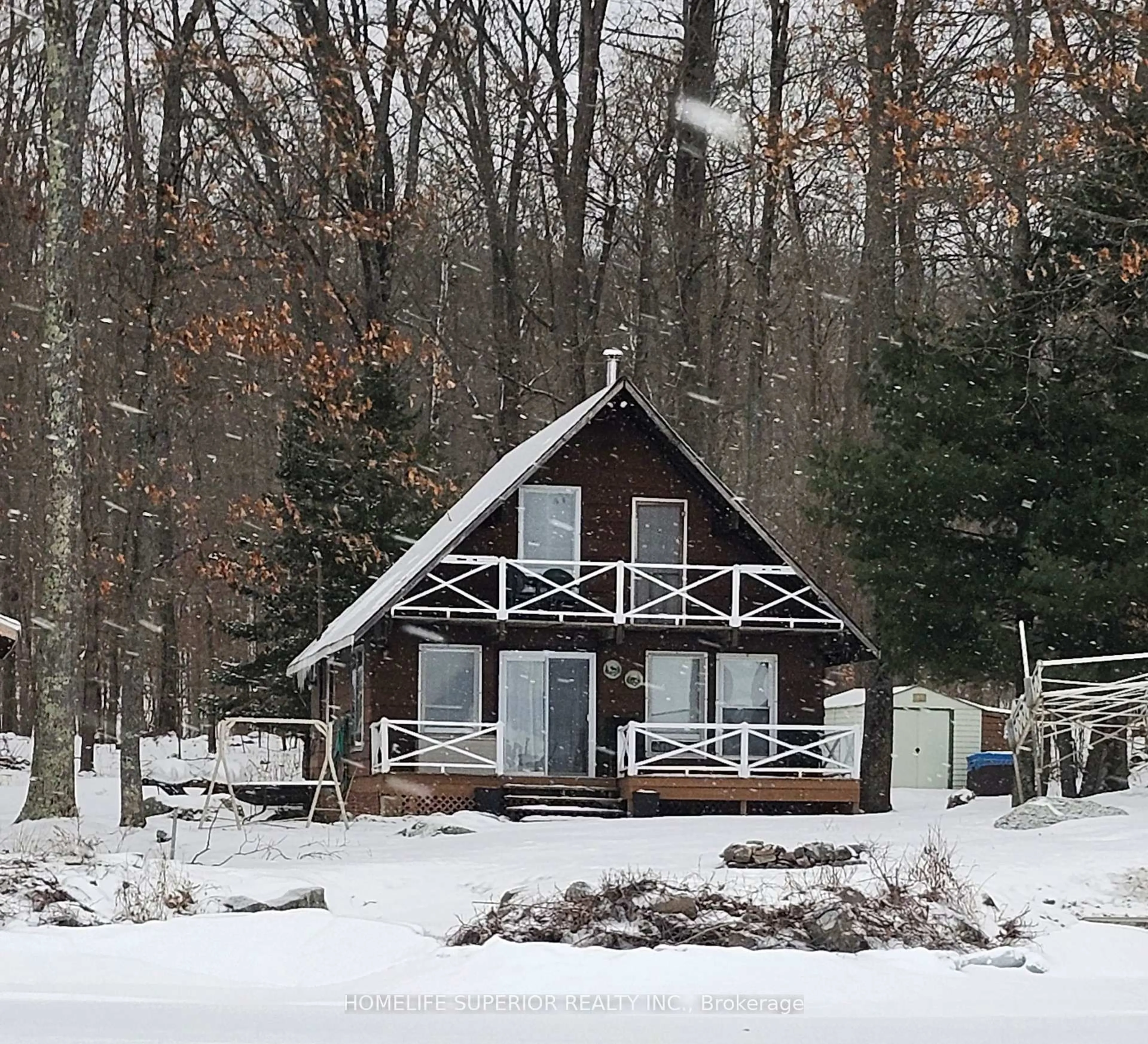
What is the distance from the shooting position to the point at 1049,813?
19.7 m

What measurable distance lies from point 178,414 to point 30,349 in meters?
4.79

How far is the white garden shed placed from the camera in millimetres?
42844

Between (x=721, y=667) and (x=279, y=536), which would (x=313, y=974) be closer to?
(x=721, y=667)

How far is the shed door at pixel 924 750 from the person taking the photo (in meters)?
42.9

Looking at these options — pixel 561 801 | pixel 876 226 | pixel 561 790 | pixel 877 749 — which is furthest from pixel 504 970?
pixel 876 226

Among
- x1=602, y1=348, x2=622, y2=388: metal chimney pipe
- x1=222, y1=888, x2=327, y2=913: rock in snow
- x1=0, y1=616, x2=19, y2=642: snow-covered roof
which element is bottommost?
x1=222, y1=888, x2=327, y2=913: rock in snow

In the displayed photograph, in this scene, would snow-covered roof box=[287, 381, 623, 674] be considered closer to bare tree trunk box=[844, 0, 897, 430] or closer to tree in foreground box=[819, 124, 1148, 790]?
tree in foreground box=[819, 124, 1148, 790]

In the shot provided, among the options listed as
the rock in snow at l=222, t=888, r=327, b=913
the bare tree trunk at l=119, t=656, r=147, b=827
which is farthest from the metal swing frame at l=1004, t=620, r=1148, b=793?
the bare tree trunk at l=119, t=656, r=147, b=827

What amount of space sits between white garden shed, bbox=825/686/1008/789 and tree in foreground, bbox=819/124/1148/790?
1834 cm

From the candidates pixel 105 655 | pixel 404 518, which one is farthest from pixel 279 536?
pixel 105 655

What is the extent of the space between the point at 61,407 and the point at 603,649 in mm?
9917

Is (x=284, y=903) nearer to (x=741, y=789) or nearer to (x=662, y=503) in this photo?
(x=741, y=789)

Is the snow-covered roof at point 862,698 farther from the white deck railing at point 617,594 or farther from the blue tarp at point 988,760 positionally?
the white deck railing at point 617,594

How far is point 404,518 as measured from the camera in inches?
1389
